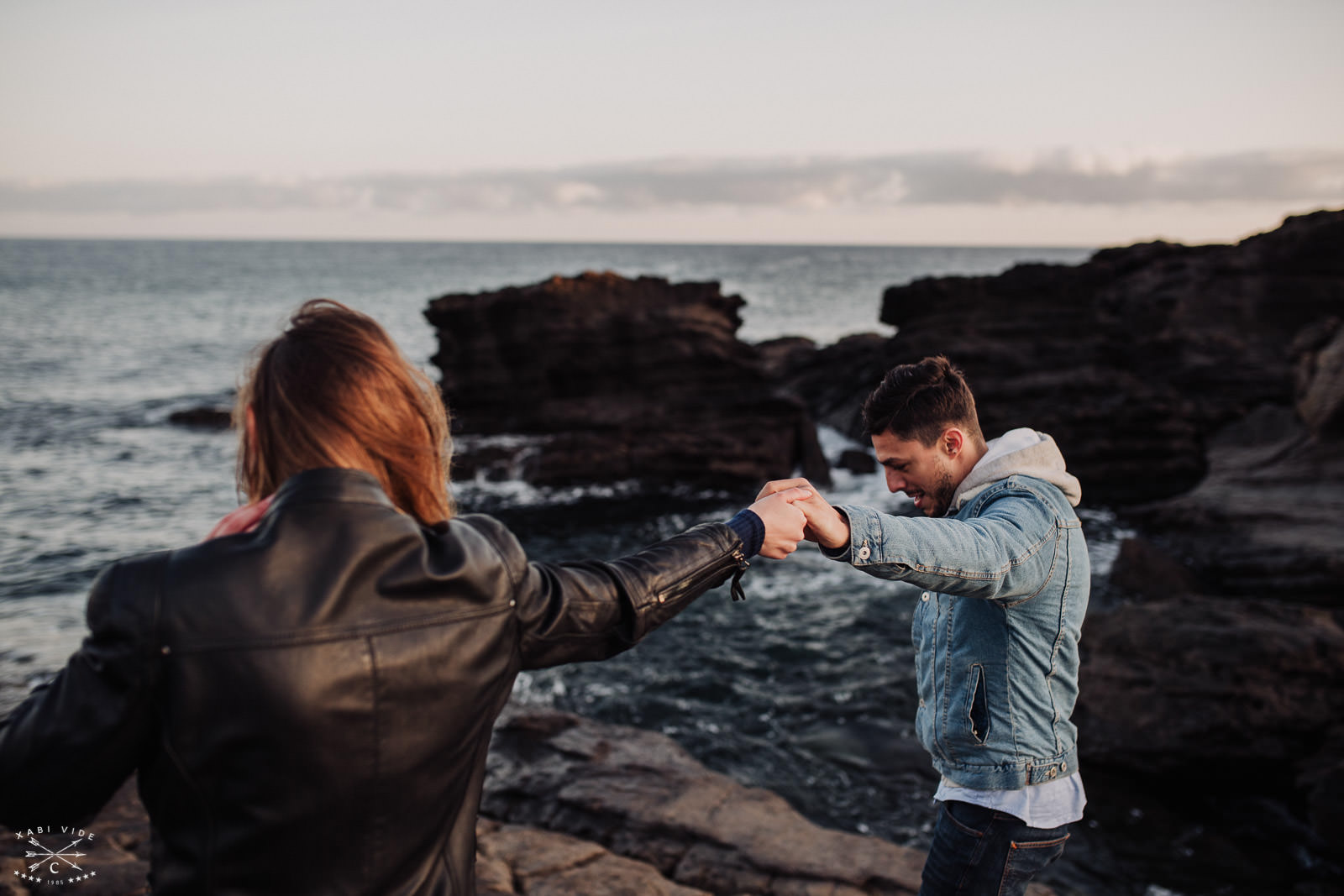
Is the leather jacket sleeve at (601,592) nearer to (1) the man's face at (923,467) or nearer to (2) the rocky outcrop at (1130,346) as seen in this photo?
(1) the man's face at (923,467)

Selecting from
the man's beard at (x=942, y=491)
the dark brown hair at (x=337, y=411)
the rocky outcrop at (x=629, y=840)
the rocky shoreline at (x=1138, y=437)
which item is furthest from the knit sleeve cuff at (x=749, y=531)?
the rocky shoreline at (x=1138, y=437)

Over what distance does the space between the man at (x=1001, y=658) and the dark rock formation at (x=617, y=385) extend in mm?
16581

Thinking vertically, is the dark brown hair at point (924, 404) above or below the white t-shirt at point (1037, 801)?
above

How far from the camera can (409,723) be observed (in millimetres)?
1642

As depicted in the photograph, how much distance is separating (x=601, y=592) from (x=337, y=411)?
0.69 meters

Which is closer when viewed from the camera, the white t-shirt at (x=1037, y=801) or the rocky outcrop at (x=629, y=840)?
the white t-shirt at (x=1037, y=801)

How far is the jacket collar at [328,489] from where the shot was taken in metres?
1.59

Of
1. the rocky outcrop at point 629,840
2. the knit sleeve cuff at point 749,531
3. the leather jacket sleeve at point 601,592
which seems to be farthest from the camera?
the rocky outcrop at point 629,840

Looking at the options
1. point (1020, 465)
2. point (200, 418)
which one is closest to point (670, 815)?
point (1020, 465)

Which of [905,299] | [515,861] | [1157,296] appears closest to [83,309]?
[905,299]

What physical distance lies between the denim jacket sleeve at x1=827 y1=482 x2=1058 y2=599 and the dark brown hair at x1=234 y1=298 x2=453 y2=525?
1.14 metres

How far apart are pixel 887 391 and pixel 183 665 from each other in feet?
7.30

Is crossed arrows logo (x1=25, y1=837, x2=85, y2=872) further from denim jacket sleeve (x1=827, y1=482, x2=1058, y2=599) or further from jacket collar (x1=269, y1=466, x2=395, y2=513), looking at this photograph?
denim jacket sleeve (x1=827, y1=482, x2=1058, y2=599)

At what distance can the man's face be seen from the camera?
2.93m
